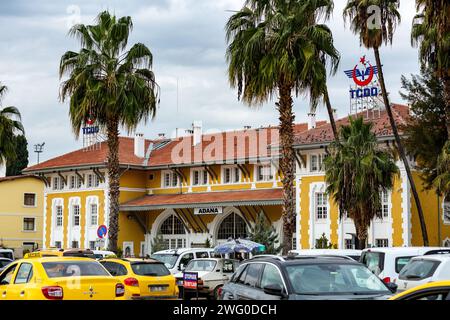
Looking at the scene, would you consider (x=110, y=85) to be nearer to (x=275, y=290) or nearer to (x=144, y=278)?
(x=144, y=278)

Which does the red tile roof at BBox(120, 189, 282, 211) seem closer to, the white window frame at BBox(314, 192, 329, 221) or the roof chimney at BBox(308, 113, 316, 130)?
the white window frame at BBox(314, 192, 329, 221)

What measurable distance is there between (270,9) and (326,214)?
17500 mm

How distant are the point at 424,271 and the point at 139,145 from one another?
155 ft

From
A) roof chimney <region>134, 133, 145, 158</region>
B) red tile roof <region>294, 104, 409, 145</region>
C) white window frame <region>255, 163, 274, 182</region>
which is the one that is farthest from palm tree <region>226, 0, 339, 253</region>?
roof chimney <region>134, 133, 145, 158</region>

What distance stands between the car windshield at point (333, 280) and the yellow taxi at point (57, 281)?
14.4 feet

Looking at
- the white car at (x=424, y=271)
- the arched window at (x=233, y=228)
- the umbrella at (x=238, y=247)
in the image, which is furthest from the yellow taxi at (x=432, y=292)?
the arched window at (x=233, y=228)

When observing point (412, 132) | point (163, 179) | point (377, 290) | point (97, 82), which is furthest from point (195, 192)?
point (377, 290)

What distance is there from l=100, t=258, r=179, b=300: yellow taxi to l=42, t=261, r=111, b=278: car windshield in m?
3.43

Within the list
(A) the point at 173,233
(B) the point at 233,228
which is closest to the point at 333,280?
(B) the point at 233,228

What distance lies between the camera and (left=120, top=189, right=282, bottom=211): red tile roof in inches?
1901

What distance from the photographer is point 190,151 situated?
58.4 meters

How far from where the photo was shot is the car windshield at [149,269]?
19.9 metres

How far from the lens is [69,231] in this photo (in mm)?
61219

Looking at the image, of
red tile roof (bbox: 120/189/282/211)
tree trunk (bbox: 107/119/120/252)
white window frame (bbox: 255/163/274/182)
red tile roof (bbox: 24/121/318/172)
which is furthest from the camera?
red tile roof (bbox: 24/121/318/172)
